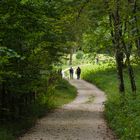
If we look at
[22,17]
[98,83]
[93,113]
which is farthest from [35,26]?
[98,83]

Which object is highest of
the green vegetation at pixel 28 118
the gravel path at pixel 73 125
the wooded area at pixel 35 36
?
the wooded area at pixel 35 36

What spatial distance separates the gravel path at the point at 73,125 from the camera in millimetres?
17859

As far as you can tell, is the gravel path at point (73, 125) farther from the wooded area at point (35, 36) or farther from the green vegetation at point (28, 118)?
the wooded area at point (35, 36)

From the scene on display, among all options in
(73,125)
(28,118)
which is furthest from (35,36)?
(73,125)

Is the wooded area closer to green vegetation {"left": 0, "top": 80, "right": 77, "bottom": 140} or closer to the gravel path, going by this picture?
green vegetation {"left": 0, "top": 80, "right": 77, "bottom": 140}

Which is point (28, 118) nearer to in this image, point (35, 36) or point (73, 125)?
point (73, 125)

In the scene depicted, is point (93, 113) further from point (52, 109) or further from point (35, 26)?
point (35, 26)

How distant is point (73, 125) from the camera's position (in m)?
21.3

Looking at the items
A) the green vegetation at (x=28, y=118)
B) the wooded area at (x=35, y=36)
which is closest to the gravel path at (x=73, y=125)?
the green vegetation at (x=28, y=118)

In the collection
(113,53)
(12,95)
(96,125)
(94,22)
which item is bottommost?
(96,125)

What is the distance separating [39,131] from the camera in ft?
63.0

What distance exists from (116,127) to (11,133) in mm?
4090

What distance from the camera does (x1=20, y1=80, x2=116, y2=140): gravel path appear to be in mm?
17859

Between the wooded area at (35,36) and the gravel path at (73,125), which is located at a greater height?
the wooded area at (35,36)
